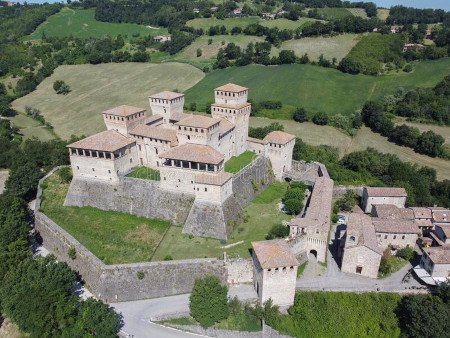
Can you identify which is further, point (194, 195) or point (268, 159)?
point (268, 159)

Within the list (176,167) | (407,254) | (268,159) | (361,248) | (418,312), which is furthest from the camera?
(268,159)

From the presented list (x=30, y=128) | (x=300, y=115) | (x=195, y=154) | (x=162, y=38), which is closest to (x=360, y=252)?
(x=195, y=154)

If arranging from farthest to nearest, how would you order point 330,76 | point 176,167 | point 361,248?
point 330,76
point 176,167
point 361,248

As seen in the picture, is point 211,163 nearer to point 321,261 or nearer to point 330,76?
point 321,261

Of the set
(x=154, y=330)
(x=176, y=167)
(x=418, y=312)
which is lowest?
(x=154, y=330)

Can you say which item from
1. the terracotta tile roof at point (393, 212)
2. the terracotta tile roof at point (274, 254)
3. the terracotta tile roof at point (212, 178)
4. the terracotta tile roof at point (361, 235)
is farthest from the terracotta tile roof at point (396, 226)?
the terracotta tile roof at point (212, 178)

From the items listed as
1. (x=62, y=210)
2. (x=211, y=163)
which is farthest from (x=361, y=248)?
(x=62, y=210)

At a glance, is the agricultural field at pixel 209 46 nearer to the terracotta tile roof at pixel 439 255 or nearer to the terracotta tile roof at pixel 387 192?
the terracotta tile roof at pixel 387 192
